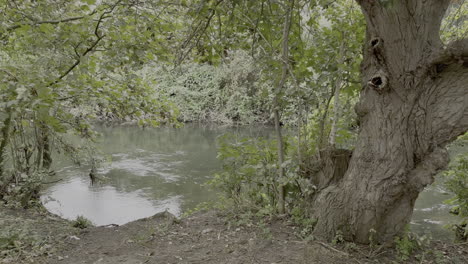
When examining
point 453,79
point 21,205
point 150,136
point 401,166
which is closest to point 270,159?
point 401,166

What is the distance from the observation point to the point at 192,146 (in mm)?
13461

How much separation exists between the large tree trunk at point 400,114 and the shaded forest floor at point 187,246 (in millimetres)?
340

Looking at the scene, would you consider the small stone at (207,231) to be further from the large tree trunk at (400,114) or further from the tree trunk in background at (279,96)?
the large tree trunk at (400,114)

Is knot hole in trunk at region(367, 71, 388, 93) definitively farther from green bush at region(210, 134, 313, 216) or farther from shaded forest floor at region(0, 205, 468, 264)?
shaded forest floor at region(0, 205, 468, 264)

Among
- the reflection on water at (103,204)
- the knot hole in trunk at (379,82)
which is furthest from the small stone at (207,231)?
the reflection on water at (103,204)

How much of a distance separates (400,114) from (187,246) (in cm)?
213

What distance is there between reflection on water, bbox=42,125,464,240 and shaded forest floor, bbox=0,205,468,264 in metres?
1.41

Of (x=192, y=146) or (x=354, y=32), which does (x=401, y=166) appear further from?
(x=192, y=146)

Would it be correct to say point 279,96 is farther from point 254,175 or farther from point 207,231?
point 207,231

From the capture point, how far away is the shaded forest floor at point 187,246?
111 inches

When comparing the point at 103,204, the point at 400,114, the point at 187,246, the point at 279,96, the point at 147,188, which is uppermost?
the point at 279,96

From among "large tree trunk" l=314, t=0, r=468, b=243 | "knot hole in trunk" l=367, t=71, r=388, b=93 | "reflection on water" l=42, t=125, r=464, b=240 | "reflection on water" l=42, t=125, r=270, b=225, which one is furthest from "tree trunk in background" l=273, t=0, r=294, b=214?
"reflection on water" l=42, t=125, r=270, b=225

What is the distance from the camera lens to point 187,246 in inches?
122

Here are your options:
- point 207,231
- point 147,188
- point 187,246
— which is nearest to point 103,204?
point 147,188
